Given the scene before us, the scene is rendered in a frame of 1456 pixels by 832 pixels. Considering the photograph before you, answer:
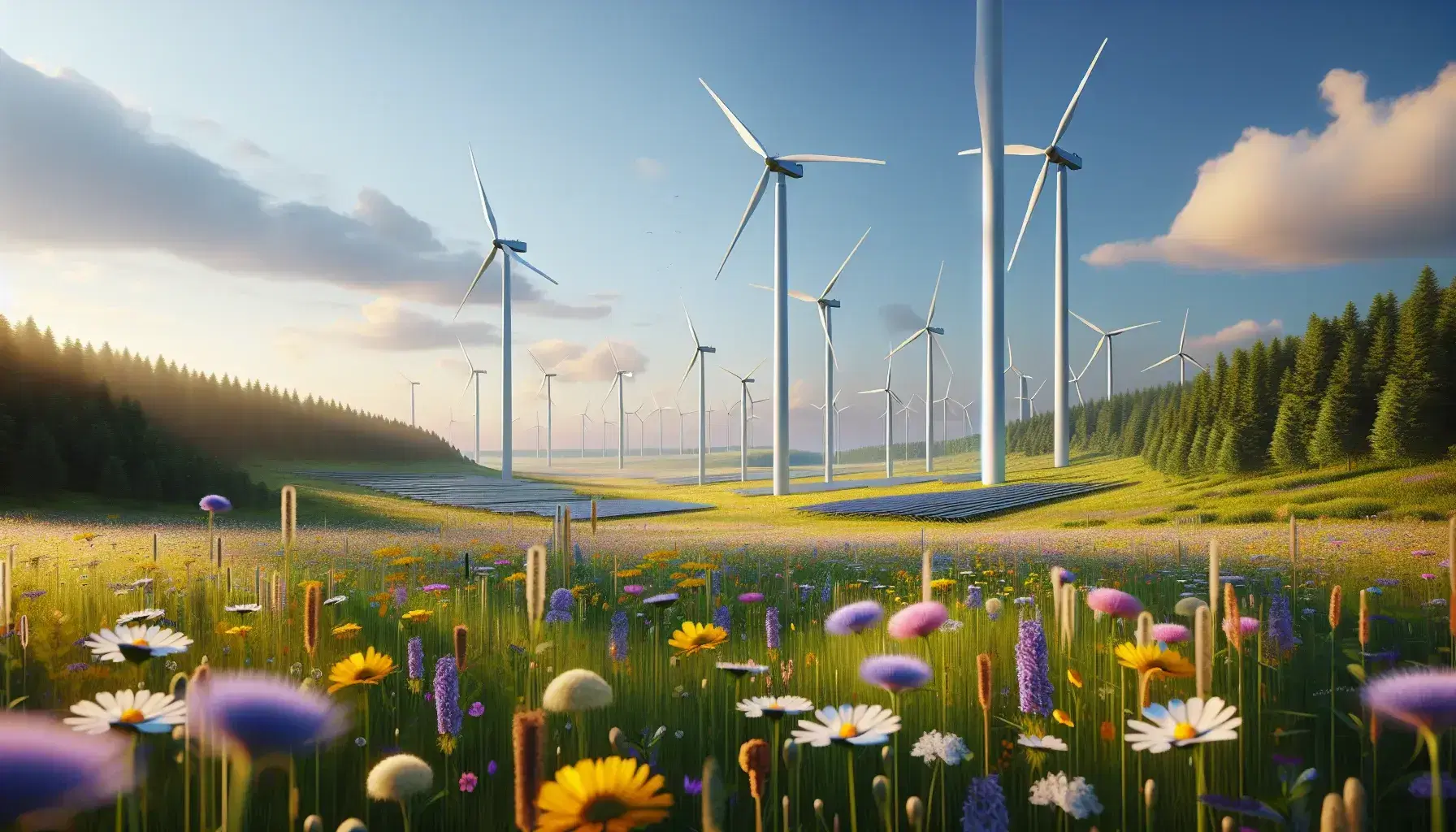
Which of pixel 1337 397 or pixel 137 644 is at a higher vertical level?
pixel 1337 397

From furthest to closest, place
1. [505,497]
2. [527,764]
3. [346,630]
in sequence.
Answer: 1. [505,497]
2. [346,630]
3. [527,764]

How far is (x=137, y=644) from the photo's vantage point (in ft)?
9.91

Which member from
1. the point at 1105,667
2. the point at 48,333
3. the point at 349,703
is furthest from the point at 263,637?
the point at 48,333

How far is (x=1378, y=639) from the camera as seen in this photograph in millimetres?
5496

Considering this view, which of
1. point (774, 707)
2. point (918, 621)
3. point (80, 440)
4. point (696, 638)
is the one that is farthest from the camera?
point (80, 440)

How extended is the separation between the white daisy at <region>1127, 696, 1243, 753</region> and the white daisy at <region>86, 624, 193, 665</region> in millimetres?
3631

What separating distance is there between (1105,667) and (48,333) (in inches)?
2310

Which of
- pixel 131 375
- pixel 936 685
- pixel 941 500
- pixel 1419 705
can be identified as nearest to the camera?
pixel 1419 705

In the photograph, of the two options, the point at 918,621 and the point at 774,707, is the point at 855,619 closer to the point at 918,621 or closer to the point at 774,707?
the point at 918,621

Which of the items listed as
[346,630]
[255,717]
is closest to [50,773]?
[255,717]

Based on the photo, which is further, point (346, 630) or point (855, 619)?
point (346, 630)

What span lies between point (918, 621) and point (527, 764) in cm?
226

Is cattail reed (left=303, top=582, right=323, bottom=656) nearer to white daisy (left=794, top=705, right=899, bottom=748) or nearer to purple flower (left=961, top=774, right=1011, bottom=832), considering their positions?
white daisy (left=794, top=705, right=899, bottom=748)

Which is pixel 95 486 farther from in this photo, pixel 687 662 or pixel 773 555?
pixel 687 662
